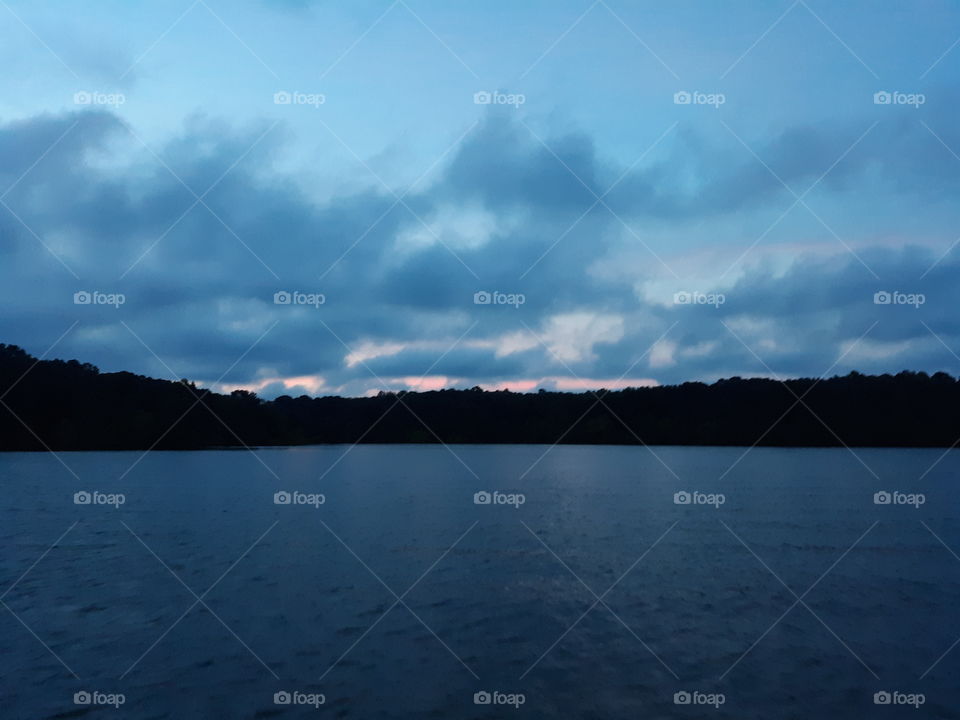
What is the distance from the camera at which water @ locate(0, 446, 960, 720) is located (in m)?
15.8

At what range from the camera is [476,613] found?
22.2 meters

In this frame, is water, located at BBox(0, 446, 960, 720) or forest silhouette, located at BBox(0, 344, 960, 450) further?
forest silhouette, located at BBox(0, 344, 960, 450)

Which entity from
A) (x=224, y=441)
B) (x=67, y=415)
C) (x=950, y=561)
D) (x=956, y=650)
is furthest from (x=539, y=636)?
(x=224, y=441)

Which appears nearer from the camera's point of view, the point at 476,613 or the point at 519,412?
the point at 476,613

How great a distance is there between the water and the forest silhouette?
114075 millimetres

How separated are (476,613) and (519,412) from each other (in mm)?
157578

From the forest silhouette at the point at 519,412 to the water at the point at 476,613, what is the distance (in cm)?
11407

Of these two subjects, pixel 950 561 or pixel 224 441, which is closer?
pixel 950 561

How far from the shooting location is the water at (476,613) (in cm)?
1579

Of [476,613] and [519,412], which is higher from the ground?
[519,412]

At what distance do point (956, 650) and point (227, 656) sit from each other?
18452 mm

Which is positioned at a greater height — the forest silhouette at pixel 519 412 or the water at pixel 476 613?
the forest silhouette at pixel 519 412

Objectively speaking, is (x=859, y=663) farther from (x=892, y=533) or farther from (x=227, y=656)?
(x=892, y=533)

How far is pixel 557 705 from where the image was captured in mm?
15102
